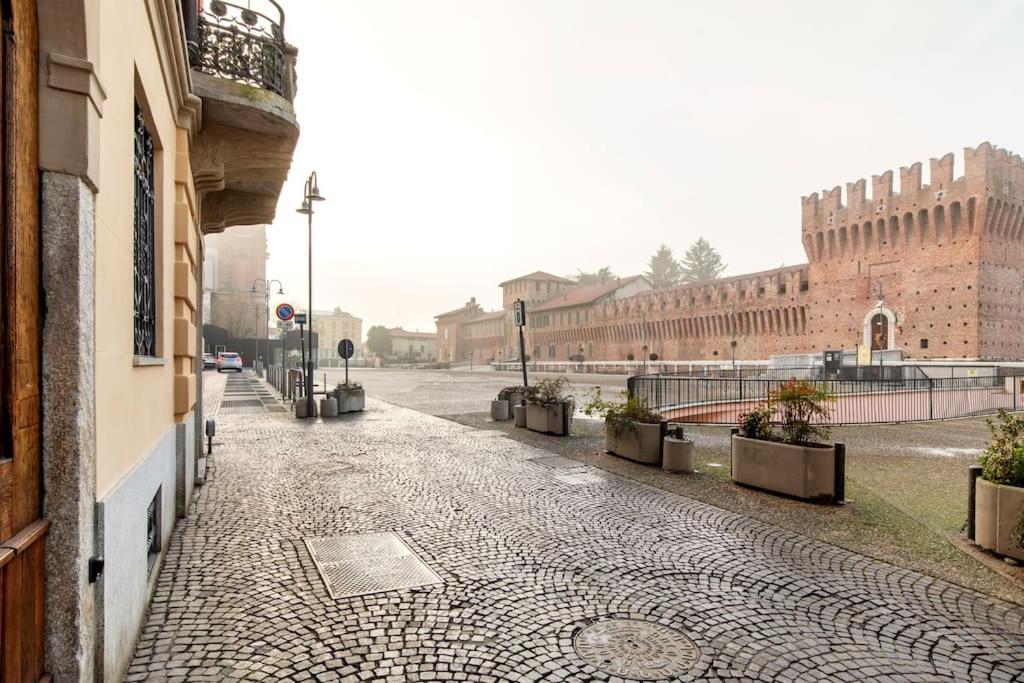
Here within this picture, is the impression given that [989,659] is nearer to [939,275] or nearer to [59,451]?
[59,451]

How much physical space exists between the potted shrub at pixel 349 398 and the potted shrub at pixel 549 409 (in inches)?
270

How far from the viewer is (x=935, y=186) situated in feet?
139

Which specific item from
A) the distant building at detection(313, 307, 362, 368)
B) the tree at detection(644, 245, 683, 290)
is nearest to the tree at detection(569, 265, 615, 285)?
the tree at detection(644, 245, 683, 290)

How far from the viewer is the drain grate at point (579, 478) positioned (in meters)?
7.63

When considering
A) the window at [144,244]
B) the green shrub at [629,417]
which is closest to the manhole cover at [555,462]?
the green shrub at [629,417]

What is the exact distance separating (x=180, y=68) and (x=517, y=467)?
21.7 feet

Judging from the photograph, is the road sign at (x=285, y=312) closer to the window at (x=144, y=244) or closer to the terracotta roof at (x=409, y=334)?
the window at (x=144, y=244)

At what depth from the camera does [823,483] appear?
663 centimetres

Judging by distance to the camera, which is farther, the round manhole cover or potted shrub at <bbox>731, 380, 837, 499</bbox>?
potted shrub at <bbox>731, 380, 837, 499</bbox>

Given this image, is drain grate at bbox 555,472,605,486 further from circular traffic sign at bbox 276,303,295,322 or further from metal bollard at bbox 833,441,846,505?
circular traffic sign at bbox 276,303,295,322

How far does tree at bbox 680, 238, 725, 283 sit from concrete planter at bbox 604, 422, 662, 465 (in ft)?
310

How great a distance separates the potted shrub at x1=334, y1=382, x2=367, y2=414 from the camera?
55.2 feet

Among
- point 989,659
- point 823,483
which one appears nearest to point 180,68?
point 989,659

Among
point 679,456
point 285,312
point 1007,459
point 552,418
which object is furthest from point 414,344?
point 1007,459
